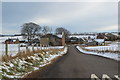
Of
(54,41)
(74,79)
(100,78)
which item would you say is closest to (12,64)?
(74,79)

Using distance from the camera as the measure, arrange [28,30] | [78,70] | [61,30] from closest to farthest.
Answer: [78,70] < [28,30] < [61,30]

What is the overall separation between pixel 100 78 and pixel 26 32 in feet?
234

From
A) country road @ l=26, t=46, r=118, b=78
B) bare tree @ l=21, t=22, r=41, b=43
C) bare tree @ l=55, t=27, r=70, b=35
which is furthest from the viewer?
→ bare tree @ l=55, t=27, r=70, b=35

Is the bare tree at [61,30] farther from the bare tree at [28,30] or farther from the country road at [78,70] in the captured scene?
the country road at [78,70]

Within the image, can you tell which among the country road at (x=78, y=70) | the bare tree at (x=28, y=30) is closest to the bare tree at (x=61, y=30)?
the bare tree at (x=28, y=30)

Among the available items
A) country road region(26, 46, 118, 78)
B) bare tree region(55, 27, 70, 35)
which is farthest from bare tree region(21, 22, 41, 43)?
country road region(26, 46, 118, 78)

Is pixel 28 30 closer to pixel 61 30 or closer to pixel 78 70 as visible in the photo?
pixel 61 30

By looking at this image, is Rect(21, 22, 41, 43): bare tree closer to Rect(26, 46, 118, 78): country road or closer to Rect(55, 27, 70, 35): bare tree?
Rect(55, 27, 70, 35): bare tree

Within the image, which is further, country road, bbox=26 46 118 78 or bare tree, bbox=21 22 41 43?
bare tree, bbox=21 22 41 43

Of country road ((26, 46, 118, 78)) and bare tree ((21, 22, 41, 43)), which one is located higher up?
bare tree ((21, 22, 41, 43))

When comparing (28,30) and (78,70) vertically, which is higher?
(28,30)

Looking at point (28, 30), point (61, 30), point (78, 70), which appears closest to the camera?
point (78, 70)

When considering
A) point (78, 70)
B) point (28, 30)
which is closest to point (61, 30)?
point (28, 30)

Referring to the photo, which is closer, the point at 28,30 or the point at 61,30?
the point at 28,30
